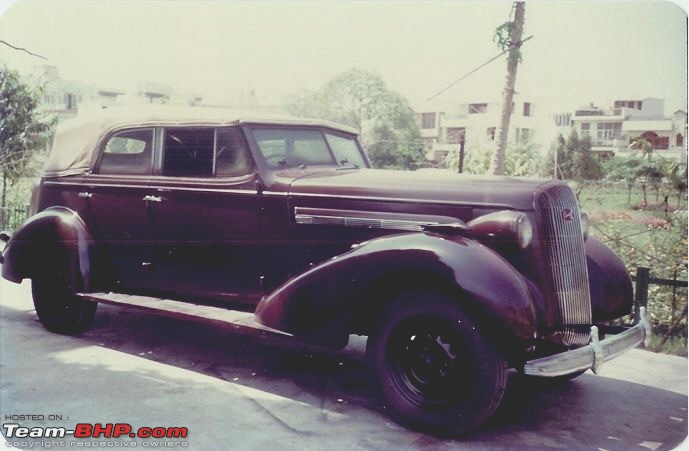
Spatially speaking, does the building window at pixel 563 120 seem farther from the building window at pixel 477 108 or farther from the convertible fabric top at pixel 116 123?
the convertible fabric top at pixel 116 123

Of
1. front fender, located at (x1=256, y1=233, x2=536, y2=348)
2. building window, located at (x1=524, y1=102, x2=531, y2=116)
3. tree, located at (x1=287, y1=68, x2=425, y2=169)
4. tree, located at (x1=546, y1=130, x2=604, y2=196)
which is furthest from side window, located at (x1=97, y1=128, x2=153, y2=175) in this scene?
tree, located at (x1=546, y1=130, x2=604, y2=196)

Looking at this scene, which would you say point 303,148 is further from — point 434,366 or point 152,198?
point 434,366

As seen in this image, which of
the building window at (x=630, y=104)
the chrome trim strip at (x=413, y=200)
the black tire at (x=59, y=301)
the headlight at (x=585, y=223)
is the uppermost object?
the building window at (x=630, y=104)

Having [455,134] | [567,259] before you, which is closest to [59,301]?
[455,134]

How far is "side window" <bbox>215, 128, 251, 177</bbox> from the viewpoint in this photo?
3902 millimetres

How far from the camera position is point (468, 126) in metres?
4.08

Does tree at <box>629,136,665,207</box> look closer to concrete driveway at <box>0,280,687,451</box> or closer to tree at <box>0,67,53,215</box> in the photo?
concrete driveway at <box>0,280,687,451</box>

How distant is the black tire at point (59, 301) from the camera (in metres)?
4.56

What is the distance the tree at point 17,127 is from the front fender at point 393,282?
2013mm

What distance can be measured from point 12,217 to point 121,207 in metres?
1.21

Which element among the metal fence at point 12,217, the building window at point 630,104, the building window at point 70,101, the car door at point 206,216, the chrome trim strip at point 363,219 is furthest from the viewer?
the metal fence at point 12,217

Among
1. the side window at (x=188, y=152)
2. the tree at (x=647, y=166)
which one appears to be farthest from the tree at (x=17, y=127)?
the tree at (x=647, y=166)

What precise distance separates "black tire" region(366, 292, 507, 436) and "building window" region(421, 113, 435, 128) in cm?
133

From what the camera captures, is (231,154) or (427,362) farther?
(231,154)
